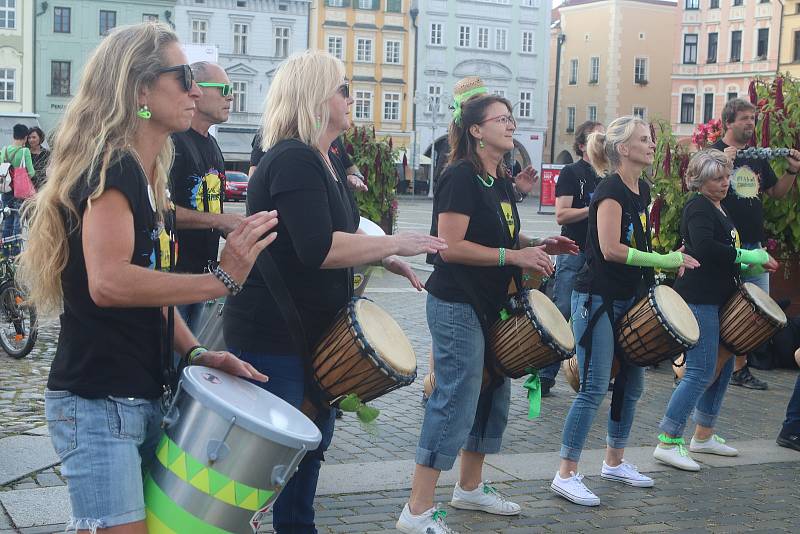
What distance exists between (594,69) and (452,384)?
68375 mm

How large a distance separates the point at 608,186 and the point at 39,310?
340 cm

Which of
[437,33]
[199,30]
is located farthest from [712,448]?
[437,33]

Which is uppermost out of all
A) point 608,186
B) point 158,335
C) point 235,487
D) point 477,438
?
point 608,186

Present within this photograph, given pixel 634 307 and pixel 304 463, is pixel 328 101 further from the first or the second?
pixel 634 307

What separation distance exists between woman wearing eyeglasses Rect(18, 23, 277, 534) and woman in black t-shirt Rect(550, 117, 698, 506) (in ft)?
9.66

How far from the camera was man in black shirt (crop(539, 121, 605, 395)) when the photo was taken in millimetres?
8312

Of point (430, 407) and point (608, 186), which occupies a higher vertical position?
point (608, 186)

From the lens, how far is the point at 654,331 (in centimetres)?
552

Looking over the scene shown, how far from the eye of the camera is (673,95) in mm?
68500

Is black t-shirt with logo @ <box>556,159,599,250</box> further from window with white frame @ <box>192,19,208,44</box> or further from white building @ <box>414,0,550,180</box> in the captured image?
window with white frame @ <box>192,19,208,44</box>

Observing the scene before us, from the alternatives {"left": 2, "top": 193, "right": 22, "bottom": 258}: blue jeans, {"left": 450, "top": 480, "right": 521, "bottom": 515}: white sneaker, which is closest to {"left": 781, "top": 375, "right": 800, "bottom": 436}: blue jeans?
{"left": 450, "top": 480, "right": 521, "bottom": 515}: white sneaker

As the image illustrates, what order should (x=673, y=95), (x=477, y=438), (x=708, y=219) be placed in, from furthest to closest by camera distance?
1. (x=673, y=95)
2. (x=708, y=219)
3. (x=477, y=438)

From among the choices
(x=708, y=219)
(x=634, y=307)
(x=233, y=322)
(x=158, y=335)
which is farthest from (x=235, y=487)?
Answer: (x=708, y=219)

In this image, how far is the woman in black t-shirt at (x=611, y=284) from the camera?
5.54 metres
